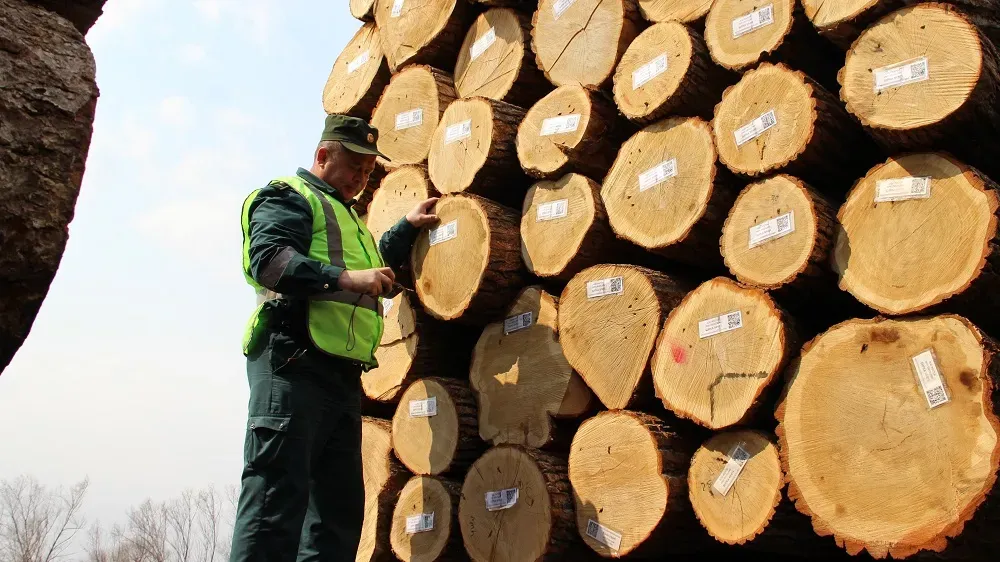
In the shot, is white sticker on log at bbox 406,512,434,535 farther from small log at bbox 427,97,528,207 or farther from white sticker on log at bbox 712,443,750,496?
small log at bbox 427,97,528,207

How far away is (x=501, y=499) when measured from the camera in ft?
11.5

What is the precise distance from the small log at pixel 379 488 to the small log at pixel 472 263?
66 cm

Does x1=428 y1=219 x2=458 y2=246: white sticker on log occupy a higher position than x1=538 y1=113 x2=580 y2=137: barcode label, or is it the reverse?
x1=538 y1=113 x2=580 y2=137: barcode label

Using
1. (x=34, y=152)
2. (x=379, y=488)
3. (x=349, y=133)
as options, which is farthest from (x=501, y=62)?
(x=34, y=152)

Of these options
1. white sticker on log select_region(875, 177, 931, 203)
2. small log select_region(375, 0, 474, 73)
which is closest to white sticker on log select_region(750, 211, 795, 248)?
white sticker on log select_region(875, 177, 931, 203)

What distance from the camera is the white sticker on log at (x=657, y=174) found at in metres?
3.34

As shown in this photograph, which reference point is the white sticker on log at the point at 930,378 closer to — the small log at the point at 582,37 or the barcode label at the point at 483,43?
the small log at the point at 582,37

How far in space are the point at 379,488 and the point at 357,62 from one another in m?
2.53

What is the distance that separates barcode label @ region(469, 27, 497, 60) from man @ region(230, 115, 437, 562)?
1065 mm

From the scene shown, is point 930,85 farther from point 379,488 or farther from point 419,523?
point 379,488

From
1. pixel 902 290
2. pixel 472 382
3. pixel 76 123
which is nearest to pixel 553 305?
pixel 472 382

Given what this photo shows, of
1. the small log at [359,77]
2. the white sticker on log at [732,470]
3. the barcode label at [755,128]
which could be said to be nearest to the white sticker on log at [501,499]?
the white sticker on log at [732,470]

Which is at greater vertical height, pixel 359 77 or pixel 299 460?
pixel 359 77

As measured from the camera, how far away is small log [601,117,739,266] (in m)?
3.21
